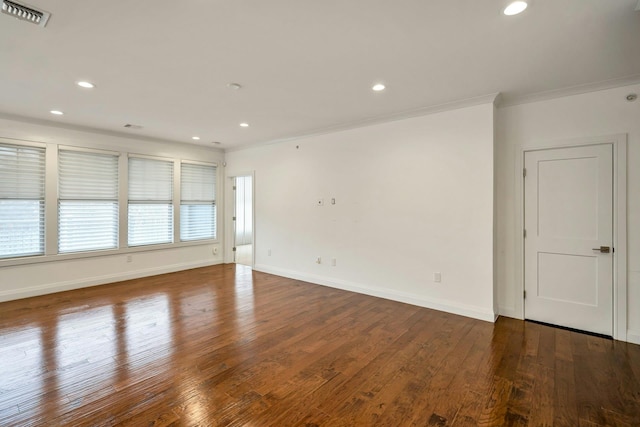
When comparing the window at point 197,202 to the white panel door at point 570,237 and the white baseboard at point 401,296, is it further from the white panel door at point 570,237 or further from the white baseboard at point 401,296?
the white panel door at point 570,237

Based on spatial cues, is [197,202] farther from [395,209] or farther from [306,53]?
[306,53]

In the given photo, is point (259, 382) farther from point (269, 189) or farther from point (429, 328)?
point (269, 189)

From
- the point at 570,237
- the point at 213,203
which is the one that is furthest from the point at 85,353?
the point at 570,237

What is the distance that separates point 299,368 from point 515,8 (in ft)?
10.4

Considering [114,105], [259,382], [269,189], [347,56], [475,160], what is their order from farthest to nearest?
[269,189]
[114,105]
[475,160]
[347,56]
[259,382]

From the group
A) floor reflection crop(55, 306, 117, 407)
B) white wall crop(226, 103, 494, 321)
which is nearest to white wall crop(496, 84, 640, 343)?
white wall crop(226, 103, 494, 321)

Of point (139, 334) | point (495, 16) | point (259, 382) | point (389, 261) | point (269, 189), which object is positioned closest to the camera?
point (495, 16)

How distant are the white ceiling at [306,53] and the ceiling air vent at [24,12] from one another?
74 mm

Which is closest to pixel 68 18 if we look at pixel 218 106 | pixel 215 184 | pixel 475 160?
pixel 218 106

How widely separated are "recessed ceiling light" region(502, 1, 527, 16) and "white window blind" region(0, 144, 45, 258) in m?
6.38

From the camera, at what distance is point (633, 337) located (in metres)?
3.04

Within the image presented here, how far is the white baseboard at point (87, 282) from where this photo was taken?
175 inches

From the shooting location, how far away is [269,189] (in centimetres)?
A: 618

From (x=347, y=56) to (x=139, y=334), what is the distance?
361 centimetres
